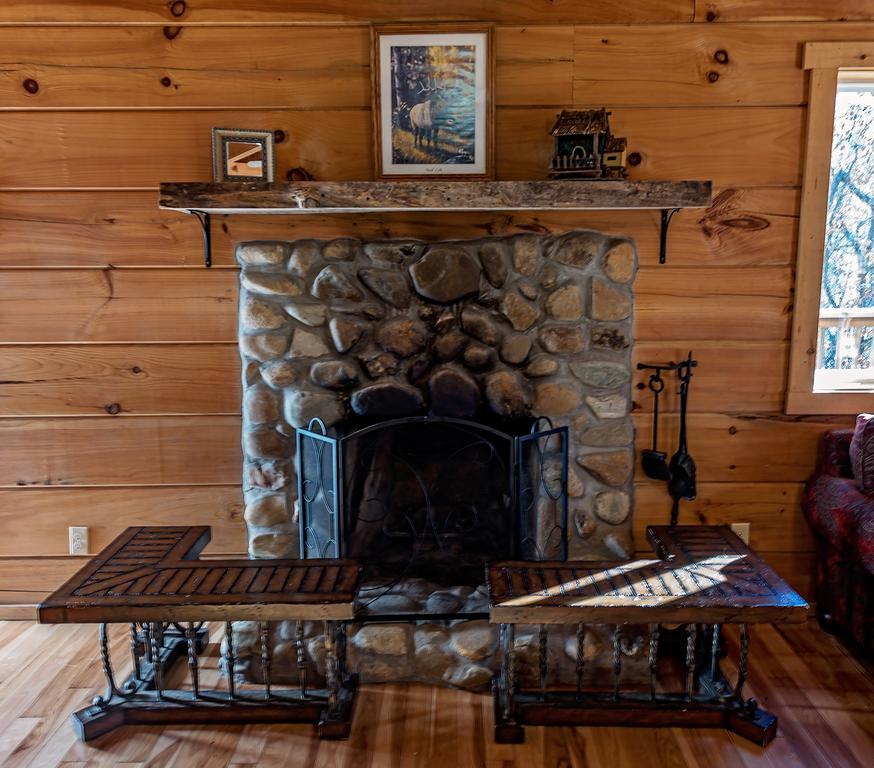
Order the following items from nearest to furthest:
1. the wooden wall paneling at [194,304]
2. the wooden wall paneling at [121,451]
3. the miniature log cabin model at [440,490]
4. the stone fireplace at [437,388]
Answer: the miniature log cabin model at [440,490] → the stone fireplace at [437,388] → the wooden wall paneling at [194,304] → the wooden wall paneling at [121,451]

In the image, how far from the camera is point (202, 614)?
2.05 m

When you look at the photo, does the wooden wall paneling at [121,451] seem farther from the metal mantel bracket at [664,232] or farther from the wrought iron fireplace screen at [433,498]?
the metal mantel bracket at [664,232]

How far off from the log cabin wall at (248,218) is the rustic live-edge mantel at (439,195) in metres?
0.28

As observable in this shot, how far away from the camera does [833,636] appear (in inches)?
105

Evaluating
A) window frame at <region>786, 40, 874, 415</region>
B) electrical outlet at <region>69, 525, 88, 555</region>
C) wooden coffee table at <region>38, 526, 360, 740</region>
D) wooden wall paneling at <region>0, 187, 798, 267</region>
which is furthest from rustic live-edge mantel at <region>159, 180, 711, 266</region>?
electrical outlet at <region>69, 525, 88, 555</region>

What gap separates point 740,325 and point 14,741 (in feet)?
8.80

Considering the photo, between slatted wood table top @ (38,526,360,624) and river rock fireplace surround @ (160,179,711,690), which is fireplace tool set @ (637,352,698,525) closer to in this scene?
river rock fireplace surround @ (160,179,711,690)

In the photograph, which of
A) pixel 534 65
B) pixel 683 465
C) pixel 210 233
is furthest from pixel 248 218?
pixel 683 465

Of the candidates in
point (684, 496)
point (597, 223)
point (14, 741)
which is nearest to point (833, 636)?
point (684, 496)

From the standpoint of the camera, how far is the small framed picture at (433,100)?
2.49 meters

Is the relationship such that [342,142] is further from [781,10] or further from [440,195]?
[781,10]

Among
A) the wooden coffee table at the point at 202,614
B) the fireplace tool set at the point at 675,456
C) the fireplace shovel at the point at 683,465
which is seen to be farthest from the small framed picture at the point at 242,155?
the fireplace shovel at the point at 683,465

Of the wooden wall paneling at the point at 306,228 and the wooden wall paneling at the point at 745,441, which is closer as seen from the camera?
the wooden wall paneling at the point at 306,228

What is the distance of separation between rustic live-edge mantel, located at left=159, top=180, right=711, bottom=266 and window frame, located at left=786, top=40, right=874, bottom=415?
1.73 ft
